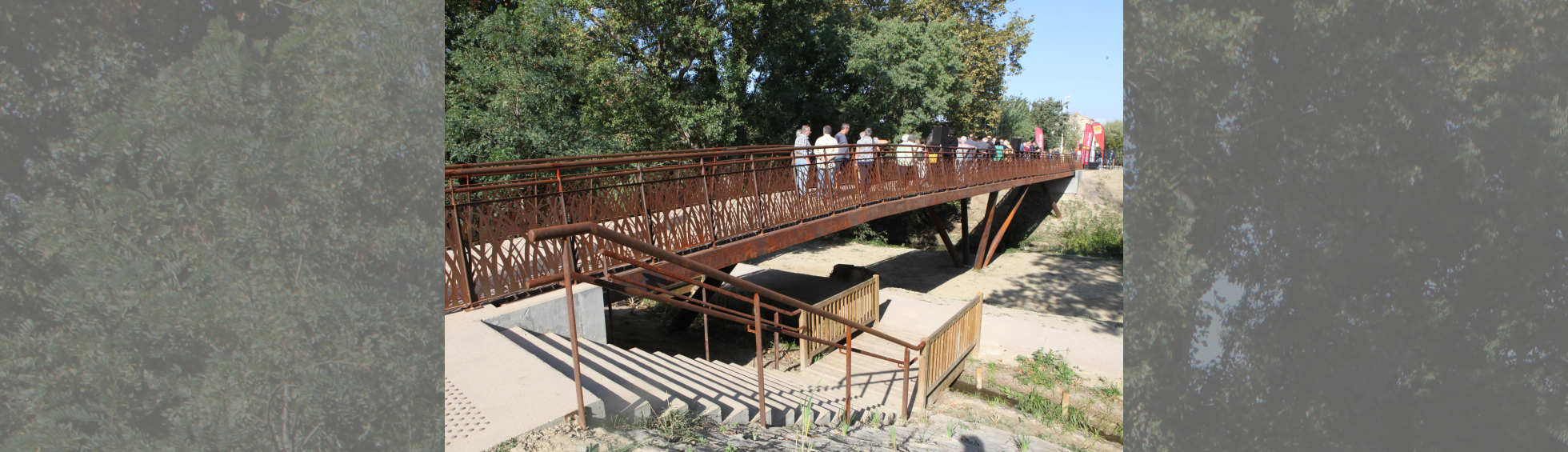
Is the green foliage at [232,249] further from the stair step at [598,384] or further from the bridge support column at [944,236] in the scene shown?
the bridge support column at [944,236]

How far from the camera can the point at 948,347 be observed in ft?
20.0

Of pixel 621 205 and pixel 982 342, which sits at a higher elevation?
pixel 621 205

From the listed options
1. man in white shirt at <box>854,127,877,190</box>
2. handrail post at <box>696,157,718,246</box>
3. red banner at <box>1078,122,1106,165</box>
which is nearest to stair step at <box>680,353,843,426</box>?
handrail post at <box>696,157,718,246</box>

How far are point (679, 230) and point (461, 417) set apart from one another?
3025 millimetres

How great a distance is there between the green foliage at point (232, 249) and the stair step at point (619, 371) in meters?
0.95

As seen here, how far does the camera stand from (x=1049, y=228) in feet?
61.3

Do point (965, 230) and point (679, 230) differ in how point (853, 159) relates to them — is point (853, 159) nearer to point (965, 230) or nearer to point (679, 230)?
point (679, 230)

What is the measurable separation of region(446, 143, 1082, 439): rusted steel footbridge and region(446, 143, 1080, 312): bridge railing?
1 cm

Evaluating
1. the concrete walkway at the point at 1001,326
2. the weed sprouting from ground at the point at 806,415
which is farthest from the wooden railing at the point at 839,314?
the weed sprouting from ground at the point at 806,415

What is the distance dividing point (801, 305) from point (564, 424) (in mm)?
1668

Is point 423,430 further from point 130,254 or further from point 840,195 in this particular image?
point 840,195

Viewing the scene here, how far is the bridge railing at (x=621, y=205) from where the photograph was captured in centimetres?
426

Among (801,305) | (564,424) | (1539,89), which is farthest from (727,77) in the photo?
(1539,89)

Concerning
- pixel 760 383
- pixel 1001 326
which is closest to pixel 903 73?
pixel 1001 326
